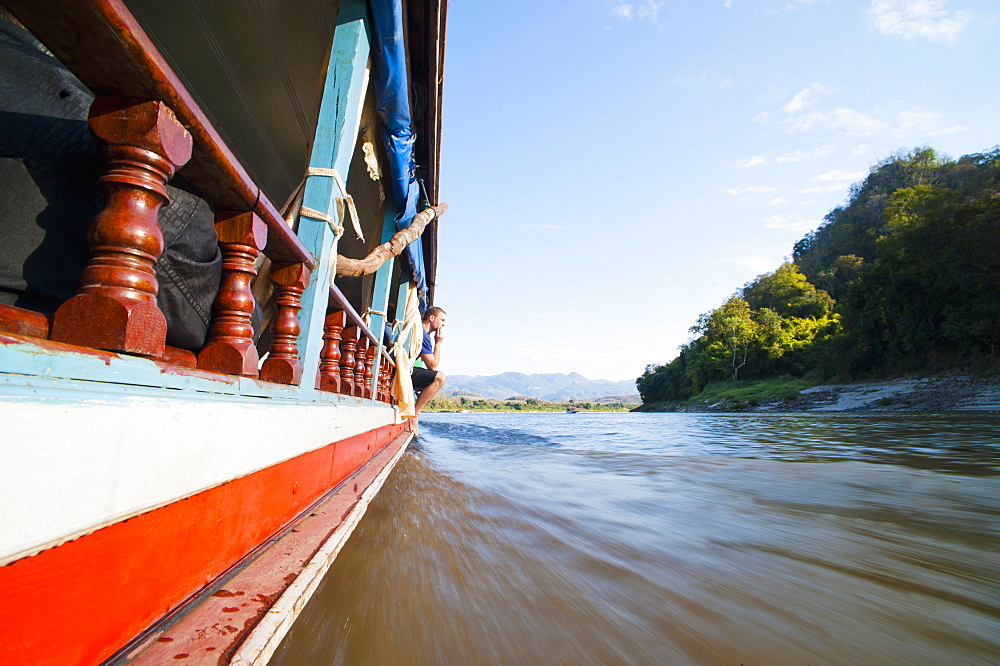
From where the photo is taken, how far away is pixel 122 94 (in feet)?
2.44

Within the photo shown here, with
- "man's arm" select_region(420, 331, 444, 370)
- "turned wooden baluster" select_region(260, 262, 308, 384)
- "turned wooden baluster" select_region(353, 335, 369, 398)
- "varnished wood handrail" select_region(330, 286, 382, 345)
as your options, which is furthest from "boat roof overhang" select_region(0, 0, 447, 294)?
"man's arm" select_region(420, 331, 444, 370)

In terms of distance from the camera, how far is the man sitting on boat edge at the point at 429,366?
705 cm

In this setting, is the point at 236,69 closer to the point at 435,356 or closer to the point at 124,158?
the point at 124,158

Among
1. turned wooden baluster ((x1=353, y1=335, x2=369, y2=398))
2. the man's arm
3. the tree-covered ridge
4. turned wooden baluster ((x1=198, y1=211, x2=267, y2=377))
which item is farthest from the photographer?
the tree-covered ridge

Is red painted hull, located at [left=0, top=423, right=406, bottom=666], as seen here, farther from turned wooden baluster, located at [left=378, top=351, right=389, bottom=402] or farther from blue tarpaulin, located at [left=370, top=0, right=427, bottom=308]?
turned wooden baluster, located at [left=378, top=351, right=389, bottom=402]

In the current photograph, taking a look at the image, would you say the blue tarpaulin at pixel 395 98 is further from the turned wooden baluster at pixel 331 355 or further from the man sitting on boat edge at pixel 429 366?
the man sitting on boat edge at pixel 429 366

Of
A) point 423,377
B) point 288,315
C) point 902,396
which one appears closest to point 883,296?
point 902,396

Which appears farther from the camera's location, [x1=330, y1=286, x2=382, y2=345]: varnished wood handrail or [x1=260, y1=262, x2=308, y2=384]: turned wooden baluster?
[x1=330, y1=286, x2=382, y2=345]: varnished wood handrail

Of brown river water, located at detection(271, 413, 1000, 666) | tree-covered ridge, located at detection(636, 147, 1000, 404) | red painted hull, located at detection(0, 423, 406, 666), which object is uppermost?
tree-covered ridge, located at detection(636, 147, 1000, 404)

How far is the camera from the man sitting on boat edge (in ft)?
23.1

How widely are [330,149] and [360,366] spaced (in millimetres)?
1712

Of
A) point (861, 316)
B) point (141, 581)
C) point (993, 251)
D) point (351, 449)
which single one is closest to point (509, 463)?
point (351, 449)

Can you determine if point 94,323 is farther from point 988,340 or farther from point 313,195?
point 988,340

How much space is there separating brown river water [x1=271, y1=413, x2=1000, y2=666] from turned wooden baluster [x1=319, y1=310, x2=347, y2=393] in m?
0.71
